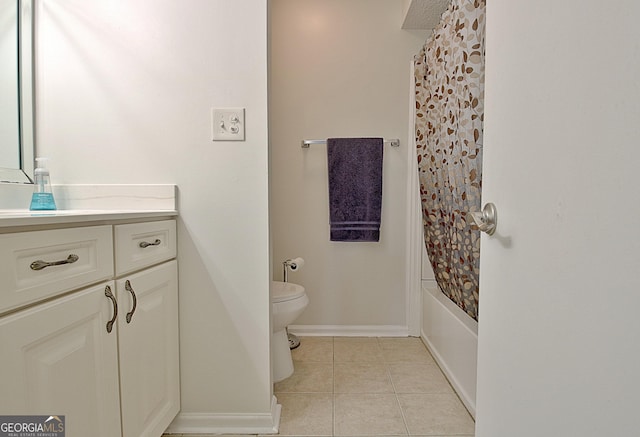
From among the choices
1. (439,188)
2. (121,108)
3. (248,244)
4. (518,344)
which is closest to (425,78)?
(439,188)

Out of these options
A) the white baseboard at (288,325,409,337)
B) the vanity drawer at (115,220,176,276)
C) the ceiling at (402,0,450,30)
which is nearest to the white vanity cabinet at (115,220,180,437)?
the vanity drawer at (115,220,176,276)

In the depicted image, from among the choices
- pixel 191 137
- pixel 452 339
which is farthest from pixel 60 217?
pixel 452 339

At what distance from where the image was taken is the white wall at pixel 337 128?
2160mm

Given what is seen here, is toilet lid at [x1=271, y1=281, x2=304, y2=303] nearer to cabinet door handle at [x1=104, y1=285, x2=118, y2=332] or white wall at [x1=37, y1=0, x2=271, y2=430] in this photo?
white wall at [x1=37, y1=0, x2=271, y2=430]

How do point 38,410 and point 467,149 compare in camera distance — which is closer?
point 38,410

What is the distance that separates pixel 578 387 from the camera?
42cm

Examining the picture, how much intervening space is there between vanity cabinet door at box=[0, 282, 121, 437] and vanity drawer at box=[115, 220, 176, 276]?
0.09m

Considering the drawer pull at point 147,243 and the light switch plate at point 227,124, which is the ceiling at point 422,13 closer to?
the light switch plate at point 227,124

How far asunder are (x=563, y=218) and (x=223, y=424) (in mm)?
1352

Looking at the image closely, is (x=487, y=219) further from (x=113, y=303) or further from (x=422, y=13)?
(x=422, y=13)

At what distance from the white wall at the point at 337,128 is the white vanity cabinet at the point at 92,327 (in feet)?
3.76

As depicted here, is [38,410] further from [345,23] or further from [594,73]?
[345,23]

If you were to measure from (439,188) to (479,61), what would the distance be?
0.66m

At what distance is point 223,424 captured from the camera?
1.28 m
